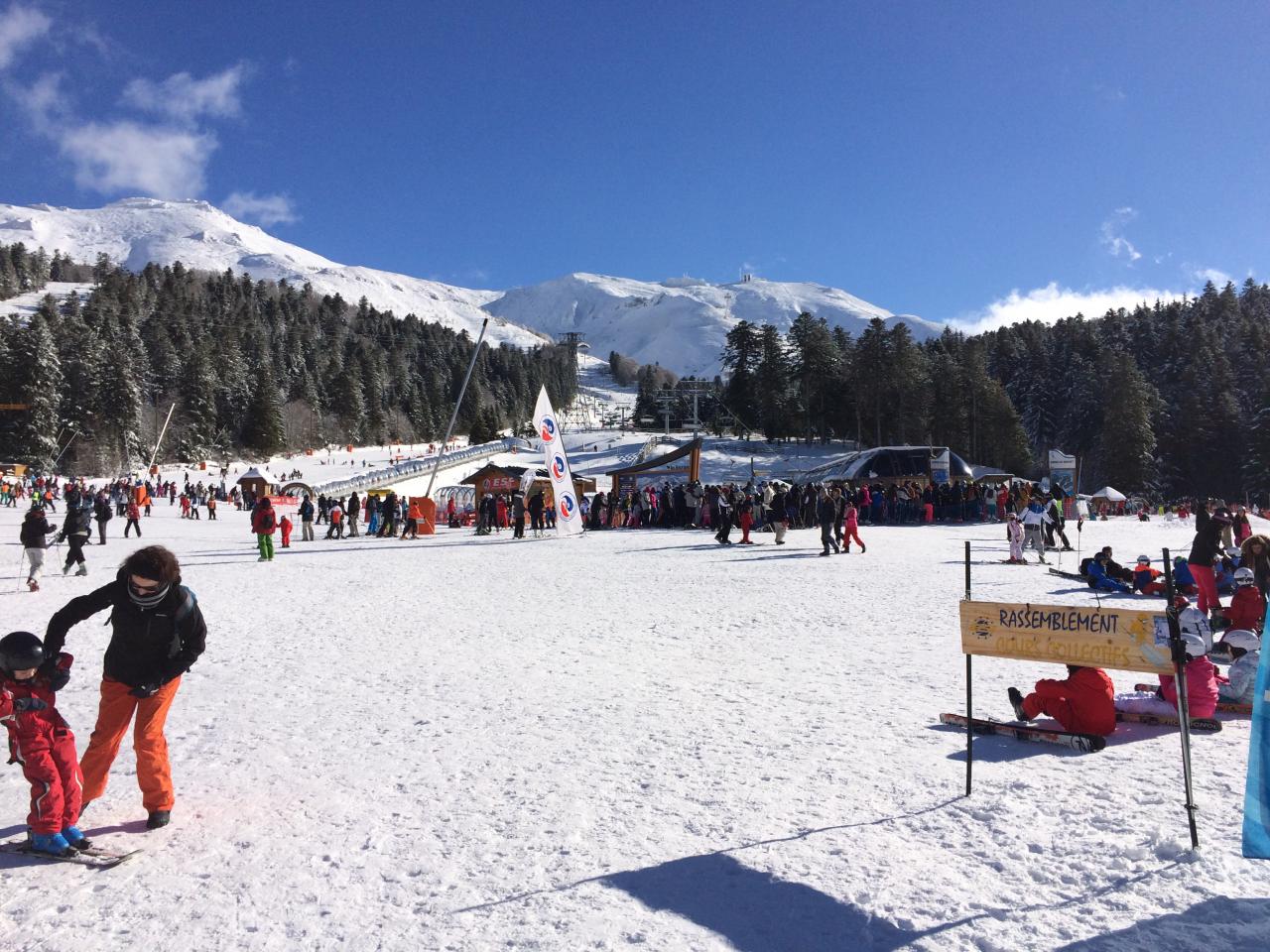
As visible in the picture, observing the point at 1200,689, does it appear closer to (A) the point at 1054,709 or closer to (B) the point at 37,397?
(A) the point at 1054,709

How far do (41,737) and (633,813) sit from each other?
9.29 feet

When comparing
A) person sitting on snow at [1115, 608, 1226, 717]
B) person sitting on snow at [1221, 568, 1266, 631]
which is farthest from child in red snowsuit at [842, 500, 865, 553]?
person sitting on snow at [1115, 608, 1226, 717]

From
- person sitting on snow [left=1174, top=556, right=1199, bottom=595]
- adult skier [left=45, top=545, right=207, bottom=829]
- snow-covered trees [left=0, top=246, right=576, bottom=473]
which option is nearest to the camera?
adult skier [left=45, top=545, right=207, bottom=829]

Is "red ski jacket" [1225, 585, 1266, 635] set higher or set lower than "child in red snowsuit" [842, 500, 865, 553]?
lower

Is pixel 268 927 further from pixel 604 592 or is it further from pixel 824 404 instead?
pixel 824 404

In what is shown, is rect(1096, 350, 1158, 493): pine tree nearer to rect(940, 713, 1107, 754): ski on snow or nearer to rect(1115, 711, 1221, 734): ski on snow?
rect(1115, 711, 1221, 734): ski on snow

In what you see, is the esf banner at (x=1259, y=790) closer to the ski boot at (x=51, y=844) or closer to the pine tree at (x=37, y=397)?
the ski boot at (x=51, y=844)

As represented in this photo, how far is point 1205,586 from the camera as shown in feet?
32.3

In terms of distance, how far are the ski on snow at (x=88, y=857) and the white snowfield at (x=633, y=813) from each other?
6 cm

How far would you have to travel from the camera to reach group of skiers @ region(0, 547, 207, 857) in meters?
3.60

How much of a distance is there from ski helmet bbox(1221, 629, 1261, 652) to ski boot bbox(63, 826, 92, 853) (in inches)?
319

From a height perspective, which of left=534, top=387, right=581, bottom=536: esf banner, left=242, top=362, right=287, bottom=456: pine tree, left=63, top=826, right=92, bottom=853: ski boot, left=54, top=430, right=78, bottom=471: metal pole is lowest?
left=63, top=826, right=92, bottom=853: ski boot

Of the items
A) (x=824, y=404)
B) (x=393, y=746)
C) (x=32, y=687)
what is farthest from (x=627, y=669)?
(x=824, y=404)

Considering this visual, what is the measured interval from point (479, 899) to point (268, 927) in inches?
32.6
